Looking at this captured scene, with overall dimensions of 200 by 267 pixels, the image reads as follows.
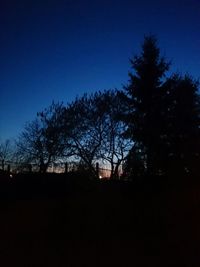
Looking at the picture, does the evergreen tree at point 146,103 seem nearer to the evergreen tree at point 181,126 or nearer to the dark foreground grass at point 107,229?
the evergreen tree at point 181,126

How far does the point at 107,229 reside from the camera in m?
10.5

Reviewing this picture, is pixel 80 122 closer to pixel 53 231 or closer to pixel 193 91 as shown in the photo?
pixel 193 91

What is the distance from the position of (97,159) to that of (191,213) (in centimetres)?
1643

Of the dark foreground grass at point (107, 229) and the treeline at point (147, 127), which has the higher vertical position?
the treeline at point (147, 127)

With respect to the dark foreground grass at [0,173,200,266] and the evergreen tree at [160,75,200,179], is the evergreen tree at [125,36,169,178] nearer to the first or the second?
the evergreen tree at [160,75,200,179]

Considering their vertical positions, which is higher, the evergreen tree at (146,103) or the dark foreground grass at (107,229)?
the evergreen tree at (146,103)

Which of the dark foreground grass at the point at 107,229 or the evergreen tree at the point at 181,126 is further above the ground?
the evergreen tree at the point at 181,126

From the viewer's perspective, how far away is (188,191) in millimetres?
14125

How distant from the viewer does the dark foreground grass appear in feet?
26.6

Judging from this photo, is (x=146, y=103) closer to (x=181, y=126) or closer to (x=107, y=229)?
(x=181, y=126)

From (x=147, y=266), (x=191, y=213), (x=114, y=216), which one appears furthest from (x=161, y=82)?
(x=147, y=266)

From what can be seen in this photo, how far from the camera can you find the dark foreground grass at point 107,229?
26.6 ft

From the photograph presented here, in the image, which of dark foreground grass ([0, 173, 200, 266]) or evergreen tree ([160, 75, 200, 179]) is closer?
dark foreground grass ([0, 173, 200, 266])

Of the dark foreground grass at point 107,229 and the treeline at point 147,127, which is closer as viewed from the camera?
the dark foreground grass at point 107,229
